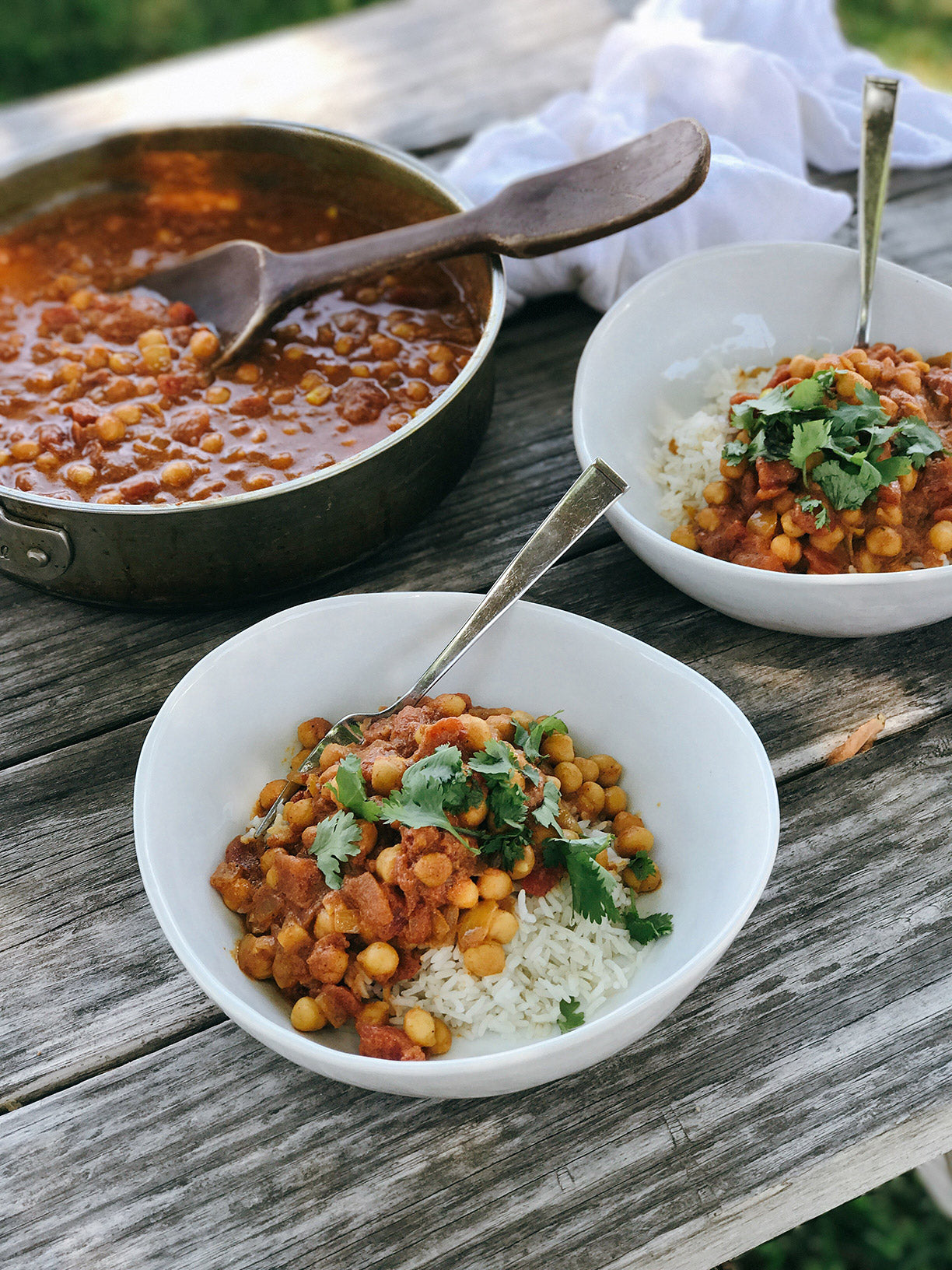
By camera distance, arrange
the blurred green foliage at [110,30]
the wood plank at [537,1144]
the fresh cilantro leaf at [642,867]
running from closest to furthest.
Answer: the wood plank at [537,1144] → the fresh cilantro leaf at [642,867] → the blurred green foliage at [110,30]

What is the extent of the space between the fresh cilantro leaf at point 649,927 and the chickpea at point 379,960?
354 millimetres

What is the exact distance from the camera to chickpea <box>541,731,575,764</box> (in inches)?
70.9

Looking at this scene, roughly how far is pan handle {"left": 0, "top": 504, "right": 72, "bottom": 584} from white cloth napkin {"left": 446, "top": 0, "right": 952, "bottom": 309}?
141cm

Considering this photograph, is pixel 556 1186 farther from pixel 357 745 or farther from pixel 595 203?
pixel 595 203

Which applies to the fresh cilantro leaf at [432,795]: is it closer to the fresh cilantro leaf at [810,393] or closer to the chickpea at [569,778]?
the chickpea at [569,778]

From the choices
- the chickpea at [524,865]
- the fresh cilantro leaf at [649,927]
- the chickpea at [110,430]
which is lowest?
the fresh cilantro leaf at [649,927]

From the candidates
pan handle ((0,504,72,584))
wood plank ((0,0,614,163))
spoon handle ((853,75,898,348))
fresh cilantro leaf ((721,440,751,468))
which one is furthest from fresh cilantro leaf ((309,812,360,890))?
wood plank ((0,0,614,163))

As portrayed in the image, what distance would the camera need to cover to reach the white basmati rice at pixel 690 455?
7.34ft

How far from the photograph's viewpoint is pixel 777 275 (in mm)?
2516

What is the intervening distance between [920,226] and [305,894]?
2.57m

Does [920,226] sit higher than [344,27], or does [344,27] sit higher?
[344,27]

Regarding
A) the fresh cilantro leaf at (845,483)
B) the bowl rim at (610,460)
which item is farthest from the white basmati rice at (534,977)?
the fresh cilantro leaf at (845,483)

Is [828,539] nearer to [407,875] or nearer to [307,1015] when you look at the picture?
[407,875]

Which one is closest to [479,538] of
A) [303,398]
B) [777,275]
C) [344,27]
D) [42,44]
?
[303,398]
